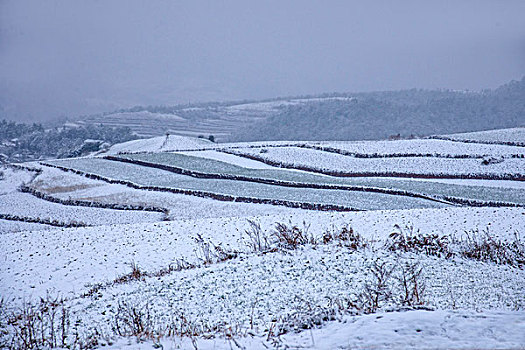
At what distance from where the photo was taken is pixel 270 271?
1189cm

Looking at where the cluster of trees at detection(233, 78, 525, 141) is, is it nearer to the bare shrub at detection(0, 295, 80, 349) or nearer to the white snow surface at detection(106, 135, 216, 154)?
the white snow surface at detection(106, 135, 216, 154)

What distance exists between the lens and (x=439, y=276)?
1127 cm

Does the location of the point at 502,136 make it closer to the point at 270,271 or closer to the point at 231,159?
the point at 231,159

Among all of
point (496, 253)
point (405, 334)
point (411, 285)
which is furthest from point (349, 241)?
point (405, 334)

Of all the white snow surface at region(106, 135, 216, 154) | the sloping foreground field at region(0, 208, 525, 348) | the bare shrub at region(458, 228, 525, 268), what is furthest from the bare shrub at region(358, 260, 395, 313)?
the white snow surface at region(106, 135, 216, 154)

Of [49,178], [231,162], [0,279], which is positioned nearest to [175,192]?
[231,162]

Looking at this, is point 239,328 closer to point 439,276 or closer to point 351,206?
point 439,276

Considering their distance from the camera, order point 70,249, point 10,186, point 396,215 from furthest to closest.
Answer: point 10,186 < point 396,215 < point 70,249

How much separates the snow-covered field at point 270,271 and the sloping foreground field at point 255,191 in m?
0.14

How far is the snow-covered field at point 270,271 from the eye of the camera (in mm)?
7688

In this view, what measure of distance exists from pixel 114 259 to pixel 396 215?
1191cm

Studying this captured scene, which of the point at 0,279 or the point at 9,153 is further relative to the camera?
the point at 9,153

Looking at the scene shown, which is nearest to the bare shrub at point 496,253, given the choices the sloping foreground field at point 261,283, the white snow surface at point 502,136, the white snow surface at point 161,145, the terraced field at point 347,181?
the sloping foreground field at point 261,283

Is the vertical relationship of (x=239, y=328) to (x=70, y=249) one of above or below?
above
